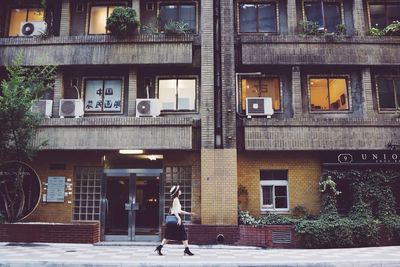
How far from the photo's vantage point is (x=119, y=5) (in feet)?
63.7

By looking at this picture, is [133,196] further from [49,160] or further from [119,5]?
[119,5]

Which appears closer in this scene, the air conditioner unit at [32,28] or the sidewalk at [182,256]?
the sidewalk at [182,256]

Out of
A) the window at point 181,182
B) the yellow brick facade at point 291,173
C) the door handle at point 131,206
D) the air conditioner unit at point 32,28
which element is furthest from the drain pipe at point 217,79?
the air conditioner unit at point 32,28

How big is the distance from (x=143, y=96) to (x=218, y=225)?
22.0ft

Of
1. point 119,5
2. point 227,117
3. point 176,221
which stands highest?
point 119,5

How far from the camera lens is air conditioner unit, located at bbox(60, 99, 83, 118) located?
17641mm

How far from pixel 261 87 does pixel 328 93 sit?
10.2ft

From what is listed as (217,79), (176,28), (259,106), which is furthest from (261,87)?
(176,28)

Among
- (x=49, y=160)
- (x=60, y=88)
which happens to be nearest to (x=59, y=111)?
(x=60, y=88)

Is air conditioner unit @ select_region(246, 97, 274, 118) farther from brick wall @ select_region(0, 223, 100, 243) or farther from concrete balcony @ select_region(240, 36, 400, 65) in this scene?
brick wall @ select_region(0, 223, 100, 243)

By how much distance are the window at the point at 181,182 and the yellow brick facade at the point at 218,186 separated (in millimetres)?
1279

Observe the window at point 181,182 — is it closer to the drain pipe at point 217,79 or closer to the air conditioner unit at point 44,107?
the drain pipe at point 217,79

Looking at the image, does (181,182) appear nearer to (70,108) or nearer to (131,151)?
(131,151)

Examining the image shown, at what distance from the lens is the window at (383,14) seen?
756 inches
